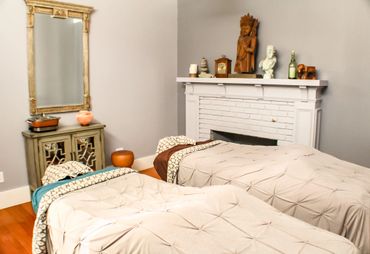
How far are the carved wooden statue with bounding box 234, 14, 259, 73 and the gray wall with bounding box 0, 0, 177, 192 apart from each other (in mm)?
1165

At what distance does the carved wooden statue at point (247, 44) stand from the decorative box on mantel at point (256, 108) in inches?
8.0

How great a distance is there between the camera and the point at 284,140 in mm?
3531

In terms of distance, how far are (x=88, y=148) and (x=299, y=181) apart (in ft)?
7.58

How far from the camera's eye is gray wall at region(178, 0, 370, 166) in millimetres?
3105

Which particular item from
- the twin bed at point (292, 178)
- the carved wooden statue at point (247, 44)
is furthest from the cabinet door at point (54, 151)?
the carved wooden statue at point (247, 44)

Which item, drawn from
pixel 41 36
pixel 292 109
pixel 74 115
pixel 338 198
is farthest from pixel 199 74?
pixel 338 198

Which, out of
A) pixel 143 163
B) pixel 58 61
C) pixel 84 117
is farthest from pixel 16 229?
pixel 143 163

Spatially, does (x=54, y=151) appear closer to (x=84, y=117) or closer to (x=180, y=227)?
(x=84, y=117)

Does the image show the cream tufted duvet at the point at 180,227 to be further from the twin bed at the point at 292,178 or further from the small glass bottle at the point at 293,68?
the small glass bottle at the point at 293,68

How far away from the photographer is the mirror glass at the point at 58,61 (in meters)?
3.32

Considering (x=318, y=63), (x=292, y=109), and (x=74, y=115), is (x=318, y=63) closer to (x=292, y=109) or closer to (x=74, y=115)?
(x=292, y=109)

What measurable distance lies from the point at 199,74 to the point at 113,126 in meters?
1.30

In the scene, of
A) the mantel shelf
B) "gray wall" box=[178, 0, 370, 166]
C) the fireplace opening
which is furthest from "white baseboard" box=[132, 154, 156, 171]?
"gray wall" box=[178, 0, 370, 166]

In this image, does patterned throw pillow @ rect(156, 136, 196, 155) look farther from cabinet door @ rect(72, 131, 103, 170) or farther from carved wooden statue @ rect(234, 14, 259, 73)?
carved wooden statue @ rect(234, 14, 259, 73)
